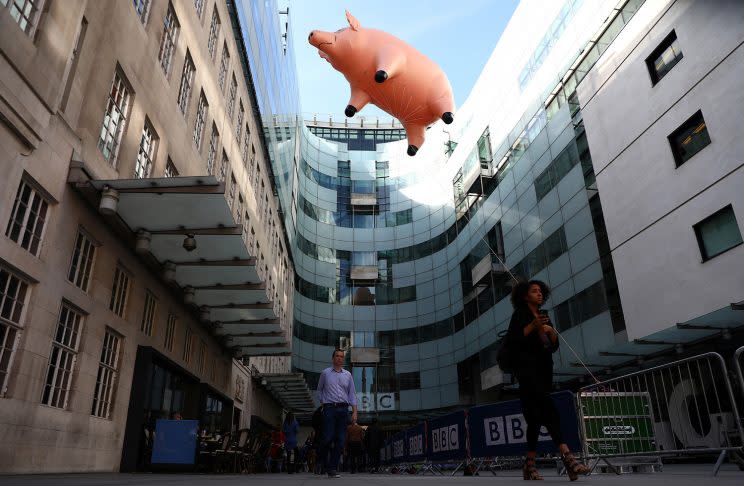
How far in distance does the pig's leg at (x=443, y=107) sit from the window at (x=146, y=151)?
7.21 metres

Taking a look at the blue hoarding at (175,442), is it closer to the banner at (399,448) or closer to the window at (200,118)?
the banner at (399,448)

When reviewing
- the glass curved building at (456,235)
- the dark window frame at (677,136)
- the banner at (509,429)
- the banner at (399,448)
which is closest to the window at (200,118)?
the banner at (399,448)

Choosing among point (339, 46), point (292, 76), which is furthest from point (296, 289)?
point (339, 46)

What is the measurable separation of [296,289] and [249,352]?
23072 millimetres

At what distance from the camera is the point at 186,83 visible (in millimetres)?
17375

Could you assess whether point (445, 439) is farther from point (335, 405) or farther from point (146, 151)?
point (146, 151)

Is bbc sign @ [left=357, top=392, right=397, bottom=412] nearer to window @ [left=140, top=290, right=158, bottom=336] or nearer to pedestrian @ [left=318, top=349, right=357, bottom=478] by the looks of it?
window @ [left=140, top=290, right=158, bottom=336]

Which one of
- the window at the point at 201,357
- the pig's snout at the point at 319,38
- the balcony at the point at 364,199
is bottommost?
the window at the point at 201,357

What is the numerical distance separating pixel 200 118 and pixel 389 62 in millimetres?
9691

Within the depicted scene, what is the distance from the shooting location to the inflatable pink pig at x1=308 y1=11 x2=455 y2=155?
1199 centimetres

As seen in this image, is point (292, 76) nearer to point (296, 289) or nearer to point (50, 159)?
point (296, 289)

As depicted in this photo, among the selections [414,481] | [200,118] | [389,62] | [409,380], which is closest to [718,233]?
[389,62]

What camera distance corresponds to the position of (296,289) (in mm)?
48219

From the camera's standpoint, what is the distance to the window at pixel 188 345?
17.9m
